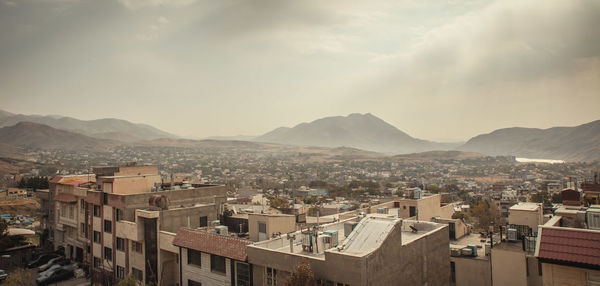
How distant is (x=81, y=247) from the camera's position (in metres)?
32.2

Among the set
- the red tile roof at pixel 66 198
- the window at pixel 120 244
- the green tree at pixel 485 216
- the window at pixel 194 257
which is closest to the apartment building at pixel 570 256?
the window at pixel 194 257

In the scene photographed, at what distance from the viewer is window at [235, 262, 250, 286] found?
54.5 ft

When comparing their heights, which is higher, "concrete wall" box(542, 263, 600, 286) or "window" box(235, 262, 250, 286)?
"concrete wall" box(542, 263, 600, 286)

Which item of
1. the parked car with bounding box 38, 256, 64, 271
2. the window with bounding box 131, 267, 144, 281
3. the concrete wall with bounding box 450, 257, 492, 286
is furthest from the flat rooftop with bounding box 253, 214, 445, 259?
the parked car with bounding box 38, 256, 64, 271

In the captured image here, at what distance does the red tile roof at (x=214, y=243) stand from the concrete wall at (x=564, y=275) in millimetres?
11336

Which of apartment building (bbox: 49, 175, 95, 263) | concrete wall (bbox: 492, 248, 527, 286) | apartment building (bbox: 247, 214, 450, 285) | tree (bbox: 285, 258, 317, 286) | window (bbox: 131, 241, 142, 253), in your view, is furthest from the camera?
apartment building (bbox: 49, 175, 95, 263)

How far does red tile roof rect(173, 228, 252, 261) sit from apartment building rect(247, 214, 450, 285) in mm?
816

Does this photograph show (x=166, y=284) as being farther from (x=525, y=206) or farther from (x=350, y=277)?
(x=525, y=206)

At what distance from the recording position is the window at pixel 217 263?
18245 millimetres

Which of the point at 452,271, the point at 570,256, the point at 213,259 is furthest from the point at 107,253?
the point at 570,256

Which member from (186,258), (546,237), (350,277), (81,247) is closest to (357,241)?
(350,277)

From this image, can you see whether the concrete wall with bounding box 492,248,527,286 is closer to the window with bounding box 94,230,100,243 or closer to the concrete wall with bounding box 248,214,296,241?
the concrete wall with bounding box 248,214,296,241

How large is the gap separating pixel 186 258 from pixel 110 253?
1104 centimetres

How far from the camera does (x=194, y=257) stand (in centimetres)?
2011
